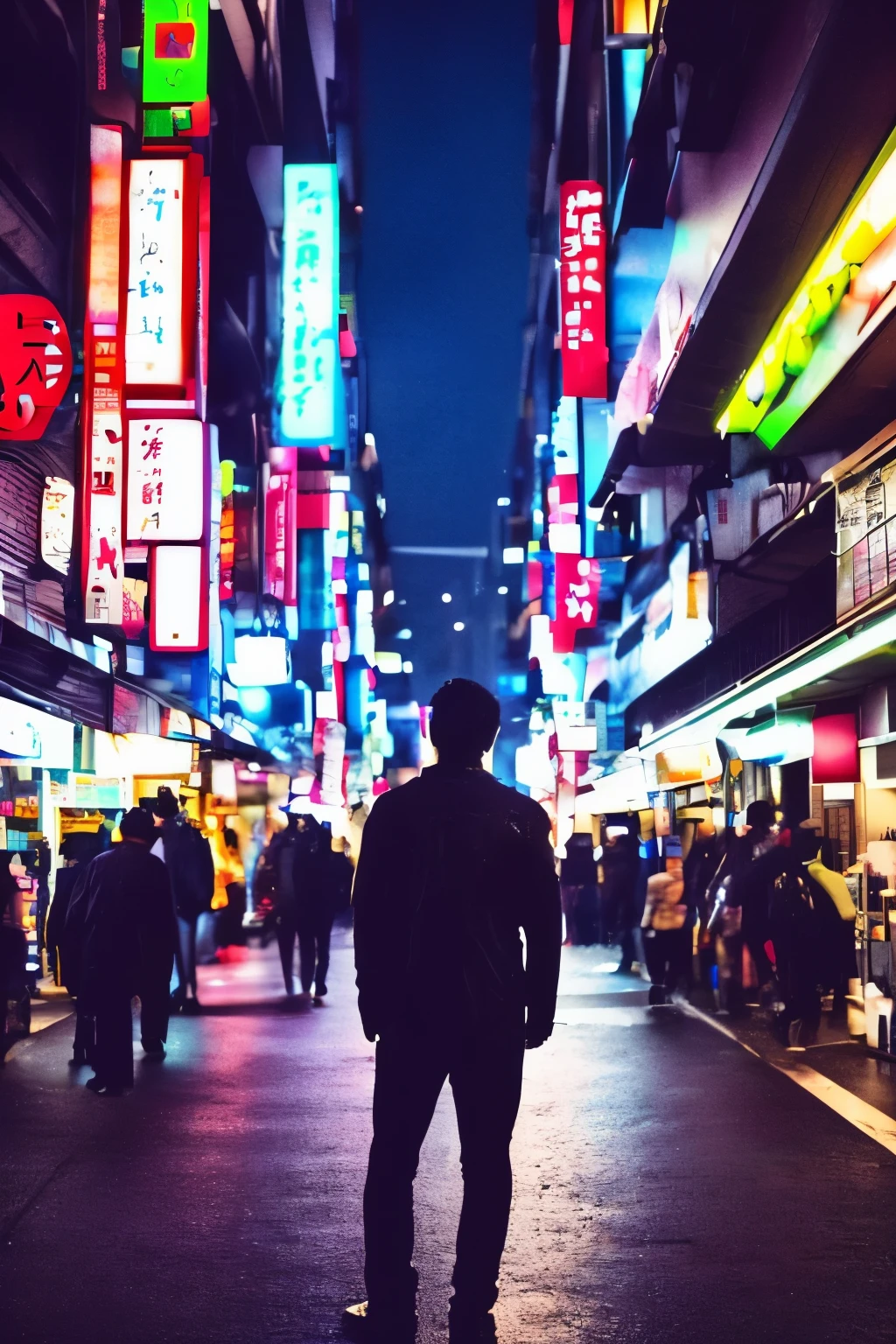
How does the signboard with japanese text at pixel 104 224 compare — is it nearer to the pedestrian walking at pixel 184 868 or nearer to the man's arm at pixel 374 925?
the pedestrian walking at pixel 184 868

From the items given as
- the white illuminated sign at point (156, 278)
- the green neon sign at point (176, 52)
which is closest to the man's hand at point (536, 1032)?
the white illuminated sign at point (156, 278)

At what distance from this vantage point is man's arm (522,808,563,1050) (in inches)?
188

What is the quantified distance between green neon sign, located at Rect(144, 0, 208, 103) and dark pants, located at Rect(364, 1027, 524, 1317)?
16.5 meters

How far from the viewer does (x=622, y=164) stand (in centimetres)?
2634

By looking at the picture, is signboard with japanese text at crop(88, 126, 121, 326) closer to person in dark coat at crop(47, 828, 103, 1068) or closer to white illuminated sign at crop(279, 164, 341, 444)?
person in dark coat at crop(47, 828, 103, 1068)

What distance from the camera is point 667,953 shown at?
15867mm

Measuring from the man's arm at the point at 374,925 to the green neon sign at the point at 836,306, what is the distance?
6.17 metres

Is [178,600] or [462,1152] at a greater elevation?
[178,600]

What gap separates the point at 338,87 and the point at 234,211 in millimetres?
36960

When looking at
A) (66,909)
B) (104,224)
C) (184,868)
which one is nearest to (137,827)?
(66,909)

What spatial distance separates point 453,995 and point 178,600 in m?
16.4

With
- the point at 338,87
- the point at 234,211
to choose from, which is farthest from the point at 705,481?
the point at 338,87

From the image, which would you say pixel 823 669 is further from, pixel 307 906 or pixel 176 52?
pixel 176 52

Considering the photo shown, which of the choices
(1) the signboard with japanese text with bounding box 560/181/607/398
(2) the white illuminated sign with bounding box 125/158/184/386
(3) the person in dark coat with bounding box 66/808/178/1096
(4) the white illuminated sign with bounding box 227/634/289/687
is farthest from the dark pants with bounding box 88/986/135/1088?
(4) the white illuminated sign with bounding box 227/634/289/687
